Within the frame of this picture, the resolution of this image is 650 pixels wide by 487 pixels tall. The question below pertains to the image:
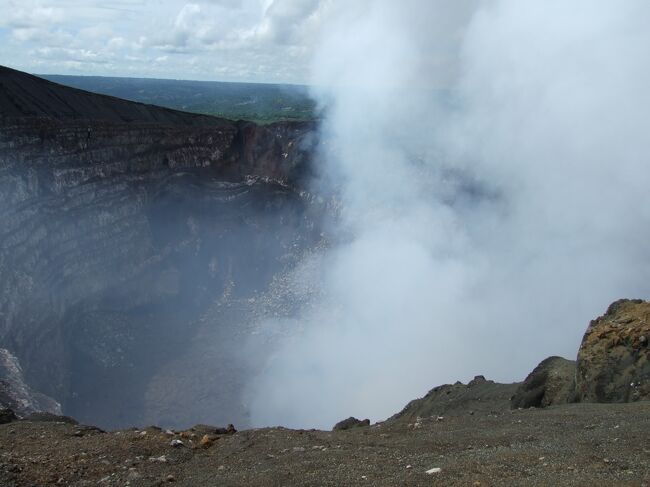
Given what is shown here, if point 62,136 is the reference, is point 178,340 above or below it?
below

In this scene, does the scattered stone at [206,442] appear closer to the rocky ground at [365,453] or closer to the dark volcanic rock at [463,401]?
the rocky ground at [365,453]

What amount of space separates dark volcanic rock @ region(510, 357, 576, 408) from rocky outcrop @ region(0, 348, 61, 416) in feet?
49.1

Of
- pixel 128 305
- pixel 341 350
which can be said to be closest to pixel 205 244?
pixel 128 305

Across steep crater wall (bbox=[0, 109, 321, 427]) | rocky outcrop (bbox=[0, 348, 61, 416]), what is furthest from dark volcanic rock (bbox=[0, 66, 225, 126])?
rocky outcrop (bbox=[0, 348, 61, 416])

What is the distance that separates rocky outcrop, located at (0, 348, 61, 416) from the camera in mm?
17625

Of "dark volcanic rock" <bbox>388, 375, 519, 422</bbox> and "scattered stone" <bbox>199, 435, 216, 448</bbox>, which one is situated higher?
"dark volcanic rock" <bbox>388, 375, 519, 422</bbox>

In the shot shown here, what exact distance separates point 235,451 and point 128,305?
2553cm

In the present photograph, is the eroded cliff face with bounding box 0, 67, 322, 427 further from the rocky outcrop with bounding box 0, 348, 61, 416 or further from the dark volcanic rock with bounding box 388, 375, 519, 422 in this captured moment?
the dark volcanic rock with bounding box 388, 375, 519, 422

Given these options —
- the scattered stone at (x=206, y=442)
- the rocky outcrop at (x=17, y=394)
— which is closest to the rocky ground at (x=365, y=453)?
the scattered stone at (x=206, y=442)

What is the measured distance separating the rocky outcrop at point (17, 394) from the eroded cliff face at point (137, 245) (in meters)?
3.84

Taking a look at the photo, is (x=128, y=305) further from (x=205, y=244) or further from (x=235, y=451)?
(x=235, y=451)

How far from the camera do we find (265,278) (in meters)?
40.2

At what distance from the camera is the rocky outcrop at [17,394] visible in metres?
17.6

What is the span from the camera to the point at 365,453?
1031 cm
